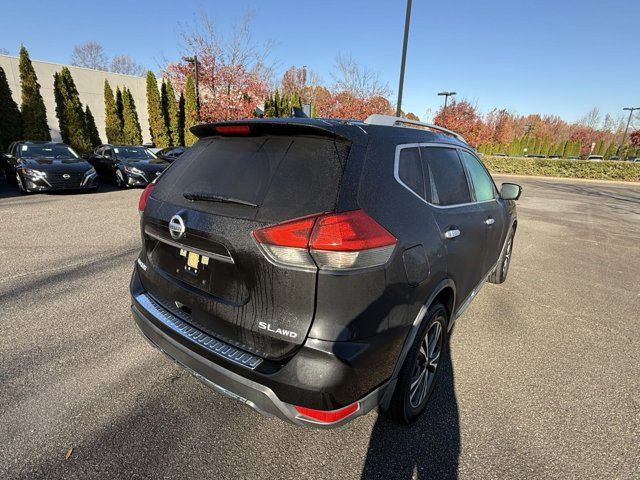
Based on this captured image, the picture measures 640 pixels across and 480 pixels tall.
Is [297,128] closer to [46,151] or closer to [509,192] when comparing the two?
[509,192]

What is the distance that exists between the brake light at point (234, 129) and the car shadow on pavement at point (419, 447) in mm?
1993

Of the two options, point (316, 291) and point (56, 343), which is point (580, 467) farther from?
point (56, 343)

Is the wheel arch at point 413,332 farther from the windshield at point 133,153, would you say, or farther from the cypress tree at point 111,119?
the cypress tree at point 111,119

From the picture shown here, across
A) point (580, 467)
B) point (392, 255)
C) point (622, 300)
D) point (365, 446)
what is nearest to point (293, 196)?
point (392, 255)

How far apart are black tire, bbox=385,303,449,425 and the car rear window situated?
1.02m

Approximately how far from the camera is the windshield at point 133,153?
1330 centimetres

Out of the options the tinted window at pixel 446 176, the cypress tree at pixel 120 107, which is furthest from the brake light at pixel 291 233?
the cypress tree at pixel 120 107

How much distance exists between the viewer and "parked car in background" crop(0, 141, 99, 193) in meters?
9.94

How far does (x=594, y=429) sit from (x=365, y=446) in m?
1.52

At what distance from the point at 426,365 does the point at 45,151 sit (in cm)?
1318

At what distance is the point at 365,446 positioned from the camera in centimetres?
208

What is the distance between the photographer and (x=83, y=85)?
26.8 metres

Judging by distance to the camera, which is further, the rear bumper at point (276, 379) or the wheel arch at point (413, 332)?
the wheel arch at point (413, 332)

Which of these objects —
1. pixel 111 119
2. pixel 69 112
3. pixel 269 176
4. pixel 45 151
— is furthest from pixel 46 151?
pixel 111 119
